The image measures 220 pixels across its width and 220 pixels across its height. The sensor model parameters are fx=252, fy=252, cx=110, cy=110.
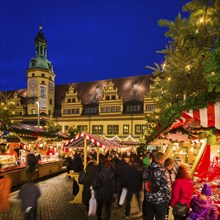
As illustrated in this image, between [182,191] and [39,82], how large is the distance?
48.1 m

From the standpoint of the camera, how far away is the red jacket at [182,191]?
5.56 metres

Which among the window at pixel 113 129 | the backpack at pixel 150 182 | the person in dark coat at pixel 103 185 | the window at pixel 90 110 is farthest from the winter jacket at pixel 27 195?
the window at pixel 90 110

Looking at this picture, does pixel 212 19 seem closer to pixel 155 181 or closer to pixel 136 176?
pixel 155 181

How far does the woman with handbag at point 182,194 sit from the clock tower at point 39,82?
4660cm

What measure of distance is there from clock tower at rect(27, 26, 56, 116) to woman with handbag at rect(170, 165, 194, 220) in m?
46.6

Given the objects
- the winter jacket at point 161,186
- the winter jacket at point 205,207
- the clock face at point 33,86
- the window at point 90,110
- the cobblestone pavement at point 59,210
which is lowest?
the cobblestone pavement at point 59,210

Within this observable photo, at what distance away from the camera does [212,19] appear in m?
5.13

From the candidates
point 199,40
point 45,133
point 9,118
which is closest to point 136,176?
point 199,40

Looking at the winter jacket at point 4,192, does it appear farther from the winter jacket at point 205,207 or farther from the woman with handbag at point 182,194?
the winter jacket at point 205,207

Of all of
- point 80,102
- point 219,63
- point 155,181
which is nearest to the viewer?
point 219,63

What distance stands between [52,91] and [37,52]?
8624mm

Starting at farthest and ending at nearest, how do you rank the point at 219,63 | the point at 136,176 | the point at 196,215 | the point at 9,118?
the point at 9,118 → the point at 136,176 → the point at 196,215 → the point at 219,63

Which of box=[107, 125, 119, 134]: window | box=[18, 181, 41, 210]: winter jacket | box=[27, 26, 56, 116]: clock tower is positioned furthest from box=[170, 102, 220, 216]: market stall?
box=[27, 26, 56, 116]: clock tower

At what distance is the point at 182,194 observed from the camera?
18.3 feet
